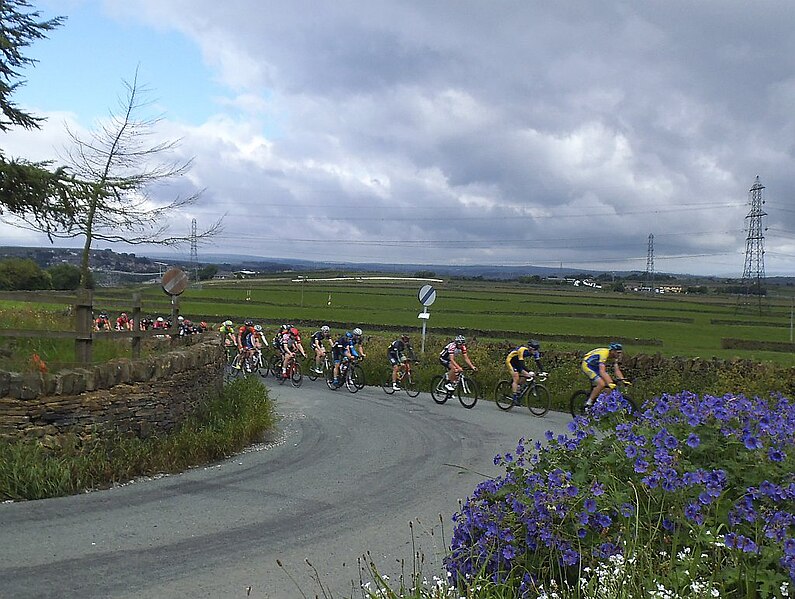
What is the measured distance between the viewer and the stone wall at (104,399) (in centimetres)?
830

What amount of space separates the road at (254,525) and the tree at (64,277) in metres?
13.8

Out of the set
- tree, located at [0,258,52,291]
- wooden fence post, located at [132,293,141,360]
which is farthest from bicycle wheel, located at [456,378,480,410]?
tree, located at [0,258,52,291]

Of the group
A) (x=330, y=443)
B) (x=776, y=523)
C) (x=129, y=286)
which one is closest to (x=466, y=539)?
(x=776, y=523)

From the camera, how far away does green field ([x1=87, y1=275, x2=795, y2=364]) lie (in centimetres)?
4488

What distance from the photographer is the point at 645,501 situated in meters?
4.20

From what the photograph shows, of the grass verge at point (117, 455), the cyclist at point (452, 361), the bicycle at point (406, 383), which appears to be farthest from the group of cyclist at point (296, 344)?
the grass verge at point (117, 455)

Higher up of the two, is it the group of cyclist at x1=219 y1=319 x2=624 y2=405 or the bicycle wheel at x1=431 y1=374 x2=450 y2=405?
the group of cyclist at x1=219 y1=319 x2=624 y2=405

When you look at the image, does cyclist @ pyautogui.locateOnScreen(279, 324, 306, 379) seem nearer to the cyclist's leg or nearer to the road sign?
the road sign

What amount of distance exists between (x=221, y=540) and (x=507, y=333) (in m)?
40.2

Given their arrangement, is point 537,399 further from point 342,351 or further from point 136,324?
point 136,324

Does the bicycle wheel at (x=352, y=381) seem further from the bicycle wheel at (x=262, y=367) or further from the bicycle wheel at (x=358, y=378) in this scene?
the bicycle wheel at (x=262, y=367)

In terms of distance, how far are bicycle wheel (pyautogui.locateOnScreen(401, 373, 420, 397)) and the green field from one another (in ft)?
39.9

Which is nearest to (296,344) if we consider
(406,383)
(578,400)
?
(406,383)

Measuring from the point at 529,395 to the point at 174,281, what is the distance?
8.95 m
